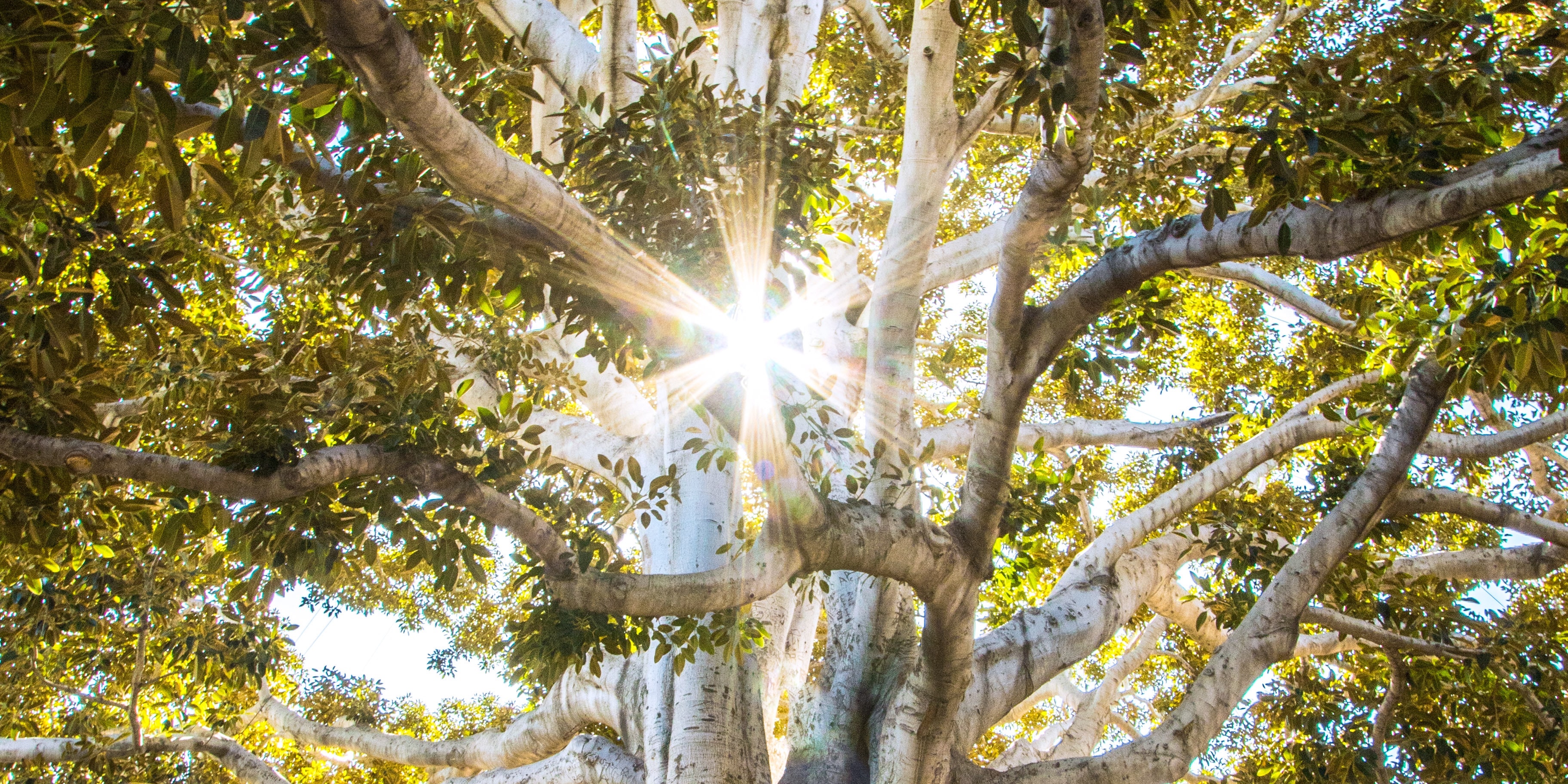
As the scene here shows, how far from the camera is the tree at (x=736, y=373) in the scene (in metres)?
2.29

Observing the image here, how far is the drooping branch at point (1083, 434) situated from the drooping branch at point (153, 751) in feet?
12.3

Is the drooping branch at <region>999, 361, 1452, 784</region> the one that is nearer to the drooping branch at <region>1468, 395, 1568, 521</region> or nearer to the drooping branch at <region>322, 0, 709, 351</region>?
the drooping branch at <region>322, 0, 709, 351</region>

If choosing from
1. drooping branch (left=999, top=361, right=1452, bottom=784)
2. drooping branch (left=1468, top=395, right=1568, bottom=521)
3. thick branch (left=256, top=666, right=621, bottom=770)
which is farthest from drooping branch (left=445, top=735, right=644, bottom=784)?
drooping branch (left=1468, top=395, right=1568, bottom=521)

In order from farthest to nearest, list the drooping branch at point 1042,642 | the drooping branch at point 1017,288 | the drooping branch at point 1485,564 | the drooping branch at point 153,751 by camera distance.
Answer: the drooping branch at point 1485,564, the drooping branch at point 153,751, the drooping branch at point 1042,642, the drooping branch at point 1017,288

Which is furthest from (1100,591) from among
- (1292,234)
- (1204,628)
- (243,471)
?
(243,471)

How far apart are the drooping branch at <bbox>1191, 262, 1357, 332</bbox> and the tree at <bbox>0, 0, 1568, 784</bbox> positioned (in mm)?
28

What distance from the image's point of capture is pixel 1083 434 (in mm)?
5496

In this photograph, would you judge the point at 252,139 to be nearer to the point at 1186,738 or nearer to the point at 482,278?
the point at 482,278

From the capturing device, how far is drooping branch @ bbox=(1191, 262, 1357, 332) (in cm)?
523

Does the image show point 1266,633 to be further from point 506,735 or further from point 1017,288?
point 506,735

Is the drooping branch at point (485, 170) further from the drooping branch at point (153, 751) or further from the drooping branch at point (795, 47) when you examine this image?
the drooping branch at point (153, 751)

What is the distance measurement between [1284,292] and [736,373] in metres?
3.95

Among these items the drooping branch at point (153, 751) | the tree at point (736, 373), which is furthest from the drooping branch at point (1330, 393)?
the drooping branch at point (153, 751)

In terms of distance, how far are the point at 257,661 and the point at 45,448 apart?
2.25 m
